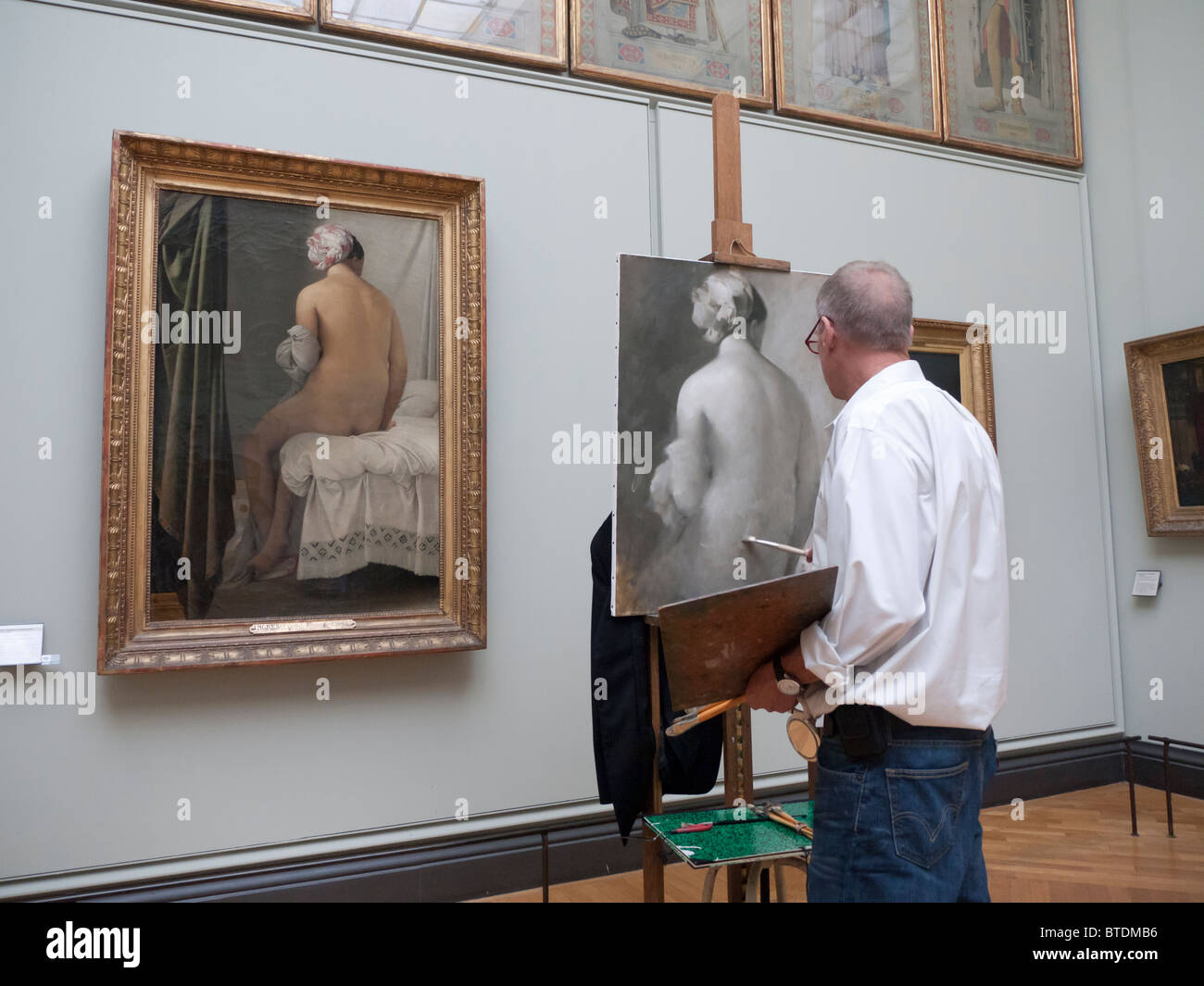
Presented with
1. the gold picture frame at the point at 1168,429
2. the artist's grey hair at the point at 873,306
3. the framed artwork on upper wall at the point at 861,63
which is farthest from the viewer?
the gold picture frame at the point at 1168,429

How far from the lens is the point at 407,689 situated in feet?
13.3

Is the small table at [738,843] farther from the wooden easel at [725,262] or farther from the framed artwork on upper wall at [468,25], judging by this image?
the framed artwork on upper wall at [468,25]

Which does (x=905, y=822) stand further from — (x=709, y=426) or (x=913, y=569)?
(x=709, y=426)

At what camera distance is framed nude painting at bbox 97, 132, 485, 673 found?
3613 millimetres

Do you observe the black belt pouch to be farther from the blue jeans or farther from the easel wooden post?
the easel wooden post

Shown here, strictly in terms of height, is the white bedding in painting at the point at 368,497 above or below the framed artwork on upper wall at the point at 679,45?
below

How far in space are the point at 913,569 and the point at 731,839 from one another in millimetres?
1410

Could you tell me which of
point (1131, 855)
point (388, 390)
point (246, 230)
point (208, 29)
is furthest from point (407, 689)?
point (1131, 855)

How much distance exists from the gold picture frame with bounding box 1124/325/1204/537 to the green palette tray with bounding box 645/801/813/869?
3.69 meters

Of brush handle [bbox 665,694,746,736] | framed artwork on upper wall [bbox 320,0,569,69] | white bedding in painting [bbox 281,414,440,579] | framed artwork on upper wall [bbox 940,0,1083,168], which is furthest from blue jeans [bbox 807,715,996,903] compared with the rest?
framed artwork on upper wall [bbox 940,0,1083,168]

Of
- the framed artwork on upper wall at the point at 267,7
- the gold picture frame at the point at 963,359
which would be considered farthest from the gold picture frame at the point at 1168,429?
the framed artwork on upper wall at the point at 267,7

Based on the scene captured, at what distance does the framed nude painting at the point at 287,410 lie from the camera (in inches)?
142

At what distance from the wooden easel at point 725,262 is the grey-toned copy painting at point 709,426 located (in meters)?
0.07

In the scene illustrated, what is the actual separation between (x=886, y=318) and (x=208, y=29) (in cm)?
336
